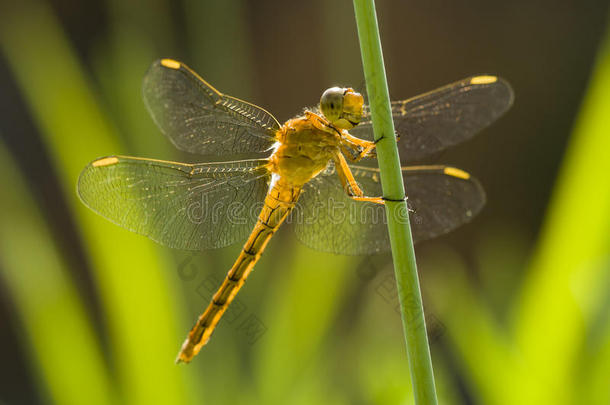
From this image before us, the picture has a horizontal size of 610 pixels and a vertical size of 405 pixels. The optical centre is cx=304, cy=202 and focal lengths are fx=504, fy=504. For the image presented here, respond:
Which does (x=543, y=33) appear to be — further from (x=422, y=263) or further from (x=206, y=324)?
(x=206, y=324)

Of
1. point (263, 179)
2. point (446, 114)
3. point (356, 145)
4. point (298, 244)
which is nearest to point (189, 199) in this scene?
point (263, 179)

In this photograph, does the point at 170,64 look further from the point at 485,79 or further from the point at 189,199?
the point at 485,79

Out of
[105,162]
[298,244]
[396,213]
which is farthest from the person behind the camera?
[298,244]

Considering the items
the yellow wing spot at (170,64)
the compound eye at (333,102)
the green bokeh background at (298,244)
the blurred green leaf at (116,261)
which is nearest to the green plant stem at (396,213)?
the compound eye at (333,102)

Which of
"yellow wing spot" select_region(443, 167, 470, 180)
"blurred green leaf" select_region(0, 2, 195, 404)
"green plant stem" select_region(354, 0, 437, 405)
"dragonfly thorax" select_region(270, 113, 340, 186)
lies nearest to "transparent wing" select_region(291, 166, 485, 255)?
"yellow wing spot" select_region(443, 167, 470, 180)

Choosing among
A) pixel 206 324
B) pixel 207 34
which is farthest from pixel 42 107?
pixel 206 324
